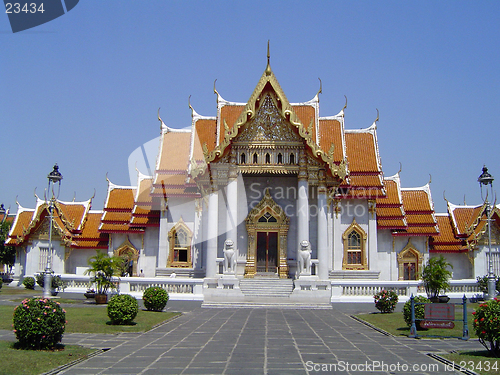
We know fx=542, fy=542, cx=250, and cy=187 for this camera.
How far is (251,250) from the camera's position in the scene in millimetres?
27719

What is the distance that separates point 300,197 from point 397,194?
1091 cm

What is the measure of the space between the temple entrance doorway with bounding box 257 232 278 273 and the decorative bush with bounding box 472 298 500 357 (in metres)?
Result: 17.3

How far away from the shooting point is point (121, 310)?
15.1 m

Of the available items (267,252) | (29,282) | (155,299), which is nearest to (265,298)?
(267,252)

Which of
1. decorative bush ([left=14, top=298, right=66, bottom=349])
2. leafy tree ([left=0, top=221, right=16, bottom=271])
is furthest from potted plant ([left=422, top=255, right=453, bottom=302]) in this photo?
leafy tree ([left=0, top=221, right=16, bottom=271])

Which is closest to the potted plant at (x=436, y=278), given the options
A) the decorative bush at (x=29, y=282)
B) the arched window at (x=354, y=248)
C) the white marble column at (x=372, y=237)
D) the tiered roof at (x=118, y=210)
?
the white marble column at (x=372, y=237)

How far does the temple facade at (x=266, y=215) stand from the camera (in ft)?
85.8

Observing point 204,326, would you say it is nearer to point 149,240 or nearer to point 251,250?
point 251,250

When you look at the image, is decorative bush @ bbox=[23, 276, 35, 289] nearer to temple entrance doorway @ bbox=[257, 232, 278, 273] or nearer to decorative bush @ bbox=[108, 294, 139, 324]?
temple entrance doorway @ bbox=[257, 232, 278, 273]

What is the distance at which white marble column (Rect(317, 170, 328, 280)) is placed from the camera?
25.6m

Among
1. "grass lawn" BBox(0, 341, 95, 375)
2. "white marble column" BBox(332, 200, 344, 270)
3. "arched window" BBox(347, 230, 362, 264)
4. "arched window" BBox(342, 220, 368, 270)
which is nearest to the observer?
"grass lawn" BBox(0, 341, 95, 375)

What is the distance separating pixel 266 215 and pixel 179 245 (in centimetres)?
635

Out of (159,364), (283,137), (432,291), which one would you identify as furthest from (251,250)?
(159,364)

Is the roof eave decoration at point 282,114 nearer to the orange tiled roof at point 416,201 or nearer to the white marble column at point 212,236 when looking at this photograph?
the white marble column at point 212,236
